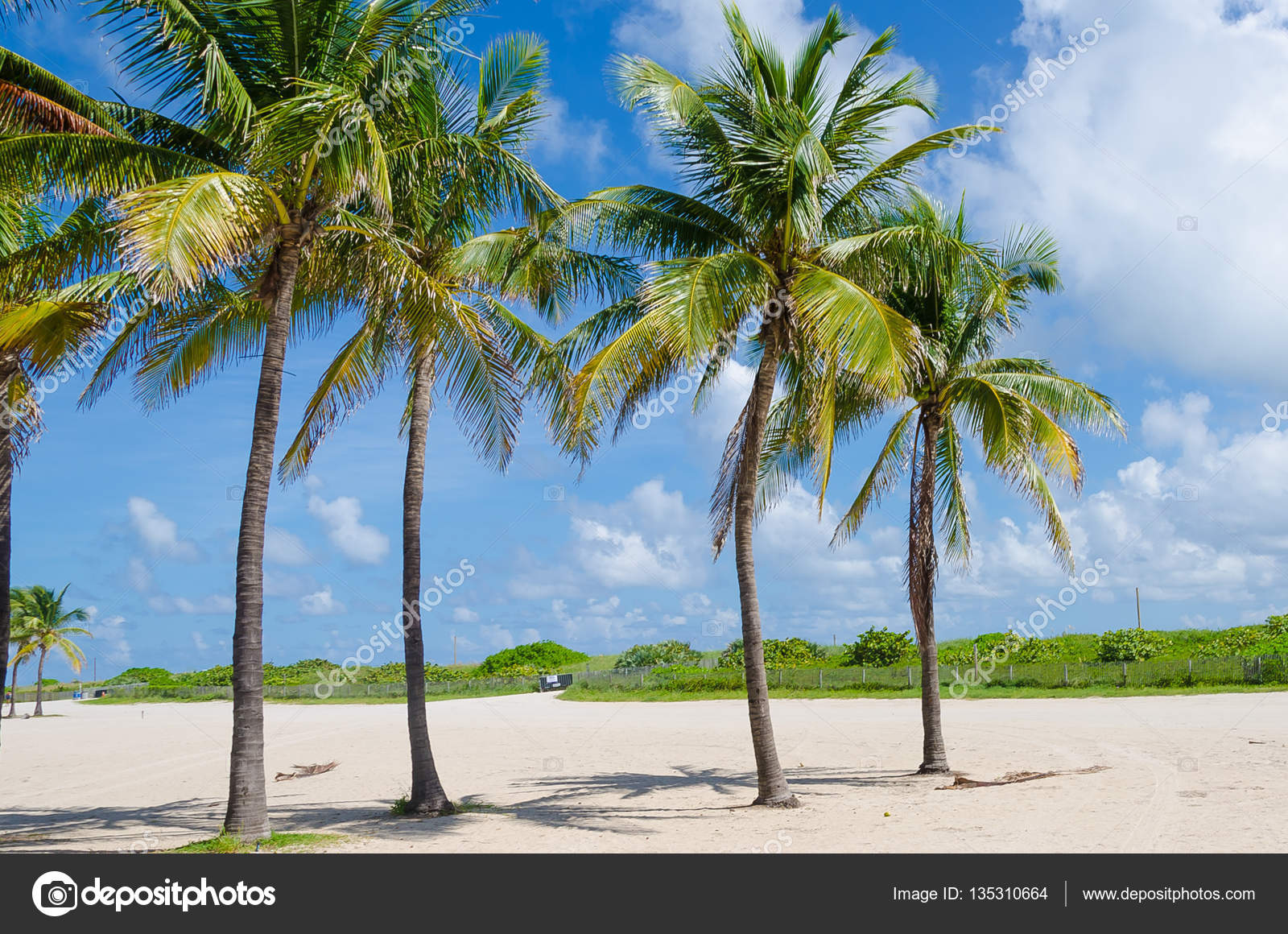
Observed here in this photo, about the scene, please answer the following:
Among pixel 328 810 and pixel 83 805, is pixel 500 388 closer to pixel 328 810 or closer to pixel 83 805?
pixel 328 810

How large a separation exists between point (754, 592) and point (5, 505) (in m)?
11.0

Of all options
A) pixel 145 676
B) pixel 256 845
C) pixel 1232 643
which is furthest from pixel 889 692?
pixel 145 676

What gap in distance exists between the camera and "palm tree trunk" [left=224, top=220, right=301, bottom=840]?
34.7 ft

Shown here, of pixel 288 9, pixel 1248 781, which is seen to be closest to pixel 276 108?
pixel 288 9

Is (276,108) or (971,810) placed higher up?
(276,108)

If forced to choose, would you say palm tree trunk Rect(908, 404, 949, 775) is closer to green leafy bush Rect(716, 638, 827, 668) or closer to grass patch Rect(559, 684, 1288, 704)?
grass patch Rect(559, 684, 1288, 704)

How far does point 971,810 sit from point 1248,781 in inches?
174

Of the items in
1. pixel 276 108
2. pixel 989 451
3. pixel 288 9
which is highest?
pixel 288 9

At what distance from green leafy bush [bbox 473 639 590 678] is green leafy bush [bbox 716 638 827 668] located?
1735 cm

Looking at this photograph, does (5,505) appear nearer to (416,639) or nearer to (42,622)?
(416,639)

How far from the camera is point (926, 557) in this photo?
1527 cm

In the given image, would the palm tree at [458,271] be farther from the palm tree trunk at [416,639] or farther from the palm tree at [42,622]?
the palm tree at [42,622]

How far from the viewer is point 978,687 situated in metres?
34.8
